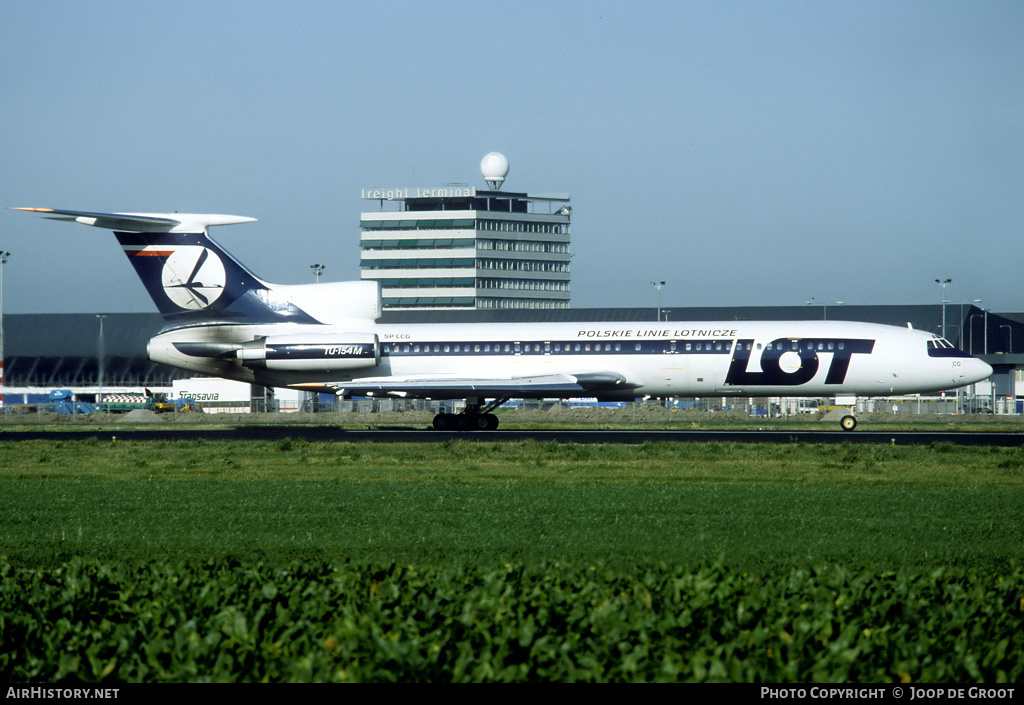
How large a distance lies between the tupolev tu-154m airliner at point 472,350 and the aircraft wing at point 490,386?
50 millimetres

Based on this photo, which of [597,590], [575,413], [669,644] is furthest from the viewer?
[575,413]

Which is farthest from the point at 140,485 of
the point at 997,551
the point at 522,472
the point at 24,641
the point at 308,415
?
the point at 308,415

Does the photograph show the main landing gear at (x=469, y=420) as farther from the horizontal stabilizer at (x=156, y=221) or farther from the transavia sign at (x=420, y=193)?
the transavia sign at (x=420, y=193)

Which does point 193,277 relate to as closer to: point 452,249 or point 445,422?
point 445,422

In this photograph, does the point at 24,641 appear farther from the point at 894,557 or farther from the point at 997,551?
the point at 997,551

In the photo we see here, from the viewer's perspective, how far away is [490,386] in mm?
35500

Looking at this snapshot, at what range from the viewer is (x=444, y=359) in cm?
3662

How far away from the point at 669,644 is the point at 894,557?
669 centimetres

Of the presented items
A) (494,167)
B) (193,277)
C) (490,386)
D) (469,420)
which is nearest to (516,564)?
(490,386)

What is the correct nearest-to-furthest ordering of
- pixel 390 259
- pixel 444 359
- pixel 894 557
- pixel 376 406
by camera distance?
pixel 894 557, pixel 444 359, pixel 376 406, pixel 390 259

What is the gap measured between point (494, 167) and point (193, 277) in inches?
4079

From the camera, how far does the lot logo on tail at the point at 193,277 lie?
34.8 m

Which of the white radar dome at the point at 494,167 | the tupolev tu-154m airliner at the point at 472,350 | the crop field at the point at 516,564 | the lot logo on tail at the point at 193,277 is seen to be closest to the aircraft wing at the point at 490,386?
the tupolev tu-154m airliner at the point at 472,350

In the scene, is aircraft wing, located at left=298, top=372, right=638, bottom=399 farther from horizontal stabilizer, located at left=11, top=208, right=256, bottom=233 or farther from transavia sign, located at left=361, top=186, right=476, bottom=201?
transavia sign, located at left=361, top=186, right=476, bottom=201
